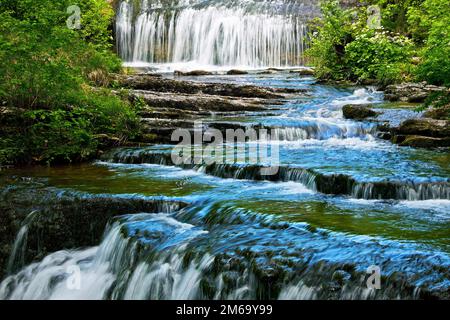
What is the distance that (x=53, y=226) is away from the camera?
7258 mm

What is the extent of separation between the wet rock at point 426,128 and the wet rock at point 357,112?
1.64m

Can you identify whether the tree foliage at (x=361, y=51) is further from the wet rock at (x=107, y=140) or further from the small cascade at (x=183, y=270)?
the small cascade at (x=183, y=270)

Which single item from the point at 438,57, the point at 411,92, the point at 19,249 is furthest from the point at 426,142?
the point at 19,249

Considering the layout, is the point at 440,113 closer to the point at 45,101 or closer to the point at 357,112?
the point at 357,112

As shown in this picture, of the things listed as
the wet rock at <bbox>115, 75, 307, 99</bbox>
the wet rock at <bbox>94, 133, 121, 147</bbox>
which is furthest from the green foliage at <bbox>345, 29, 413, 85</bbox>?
the wet rock at <bbox>94, 133, 121, 147</bbox>

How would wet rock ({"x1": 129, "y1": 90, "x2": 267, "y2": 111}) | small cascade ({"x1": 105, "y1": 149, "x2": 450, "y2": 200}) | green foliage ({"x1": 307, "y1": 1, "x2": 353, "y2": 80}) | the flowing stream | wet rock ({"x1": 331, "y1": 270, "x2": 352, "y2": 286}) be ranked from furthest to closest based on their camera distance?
green foliage ({"x1": 307, "y1": 1, "x2": 353, "y2": 80})
wet rock ({"x1": 129, "y1": 90, "x2": 267, "y2": 111})
small cascade ({"x1": 105, "y1": 149, "x2": 450, "y2": 200})
the flowing stream
wet rock ({"x1": 331, "y1": 270, "x2": 352, "y2": 286})

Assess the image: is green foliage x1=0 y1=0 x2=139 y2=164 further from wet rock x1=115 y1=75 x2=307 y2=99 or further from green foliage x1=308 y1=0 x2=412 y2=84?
green foliage x1=308 y1=0 x2=412 y2=84

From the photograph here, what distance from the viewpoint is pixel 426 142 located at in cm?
1096

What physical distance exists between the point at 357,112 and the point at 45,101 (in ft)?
24.8

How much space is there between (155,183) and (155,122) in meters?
4.17

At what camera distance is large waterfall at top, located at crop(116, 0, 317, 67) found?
29.5m

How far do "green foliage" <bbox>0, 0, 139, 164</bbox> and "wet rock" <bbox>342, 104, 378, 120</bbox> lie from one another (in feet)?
18.5

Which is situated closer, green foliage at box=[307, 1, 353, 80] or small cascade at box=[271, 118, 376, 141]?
small cascade at box=[271, 118, 376, 141]
